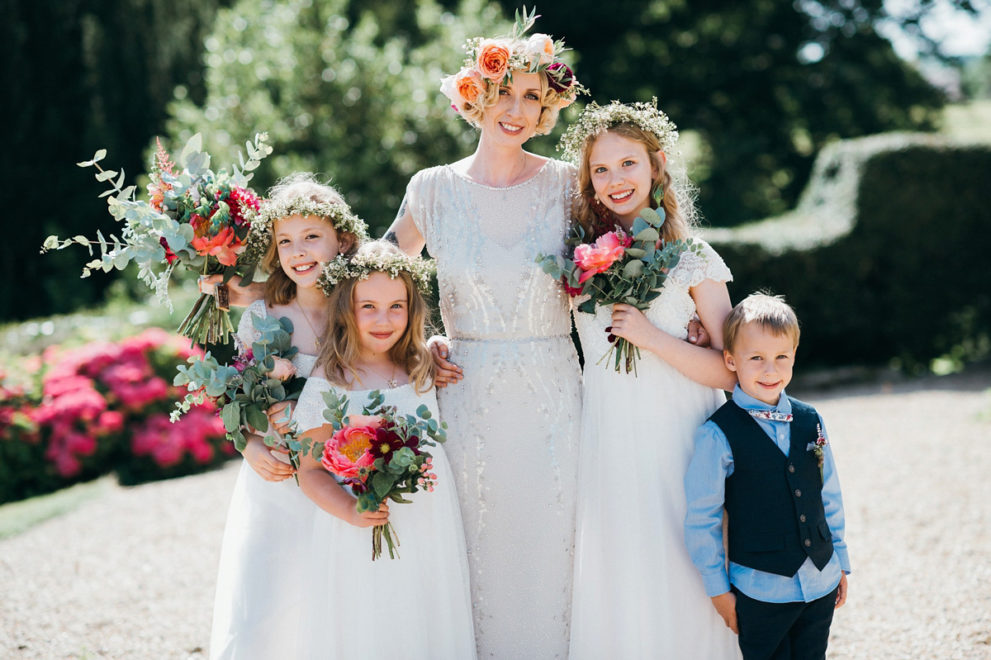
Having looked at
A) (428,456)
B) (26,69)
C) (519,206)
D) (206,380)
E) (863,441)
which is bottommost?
(863,441)

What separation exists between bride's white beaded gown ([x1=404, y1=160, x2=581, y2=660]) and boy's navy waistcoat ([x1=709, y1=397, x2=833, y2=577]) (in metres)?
0.63

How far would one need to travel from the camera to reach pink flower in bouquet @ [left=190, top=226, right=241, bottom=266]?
3.12 m

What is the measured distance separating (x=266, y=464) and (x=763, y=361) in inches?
70.2

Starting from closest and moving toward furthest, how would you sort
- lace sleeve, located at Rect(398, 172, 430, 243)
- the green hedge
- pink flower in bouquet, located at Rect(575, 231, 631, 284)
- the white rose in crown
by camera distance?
pink flower in bouquet, located at Rect(575, 231, 631, 284), the white rose in crown, lace sleeve, located at Rect(398, 172, 430, 243), the green hedge

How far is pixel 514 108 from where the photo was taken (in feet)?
10.6

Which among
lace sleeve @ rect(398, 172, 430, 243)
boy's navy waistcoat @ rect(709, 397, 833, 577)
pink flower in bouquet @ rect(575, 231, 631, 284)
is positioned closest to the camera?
boy's navy waistcoat @ rect(709, 397, 833, 577)

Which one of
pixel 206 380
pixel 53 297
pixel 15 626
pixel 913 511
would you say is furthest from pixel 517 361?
pixel 53 297

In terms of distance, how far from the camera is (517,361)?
10.6ft

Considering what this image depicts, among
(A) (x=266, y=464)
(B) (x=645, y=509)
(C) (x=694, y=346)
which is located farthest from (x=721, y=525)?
(A) (x=266, y=464)

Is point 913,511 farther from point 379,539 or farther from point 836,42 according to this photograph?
point 836,42

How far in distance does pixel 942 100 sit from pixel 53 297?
16.0 m

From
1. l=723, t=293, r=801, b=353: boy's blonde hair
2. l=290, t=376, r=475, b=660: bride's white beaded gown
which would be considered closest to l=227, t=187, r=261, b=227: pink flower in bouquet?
l=290, t=376, r=475, b=660: bride's white beaded gown

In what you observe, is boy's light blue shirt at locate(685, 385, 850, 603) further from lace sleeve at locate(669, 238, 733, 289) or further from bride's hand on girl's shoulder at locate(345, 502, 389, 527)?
bride's hand on girl's shoulder at locate(345, 502, 389, 527)

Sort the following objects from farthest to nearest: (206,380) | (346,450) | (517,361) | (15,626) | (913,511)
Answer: (913,511) → (15,626) → (517,361) → (206,380) → (346,450)
